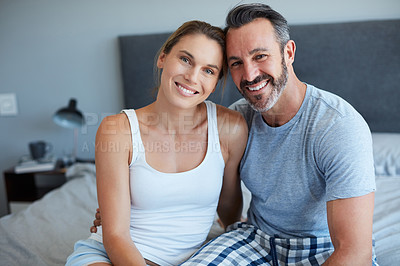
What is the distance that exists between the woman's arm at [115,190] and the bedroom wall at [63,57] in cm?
130

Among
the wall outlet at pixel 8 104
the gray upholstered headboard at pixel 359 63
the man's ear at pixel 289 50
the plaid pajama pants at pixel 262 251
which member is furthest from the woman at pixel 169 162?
the wall outlet at pixel 8 104

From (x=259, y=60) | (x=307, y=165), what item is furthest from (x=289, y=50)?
(x=307, y=165)

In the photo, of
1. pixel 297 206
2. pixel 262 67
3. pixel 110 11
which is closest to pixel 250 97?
pixel 262 67

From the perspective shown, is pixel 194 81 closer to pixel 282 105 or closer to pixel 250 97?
pixel 250 97

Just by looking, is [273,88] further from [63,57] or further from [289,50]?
[63,57]

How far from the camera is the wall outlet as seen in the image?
2506 millimetres

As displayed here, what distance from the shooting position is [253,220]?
118 cm

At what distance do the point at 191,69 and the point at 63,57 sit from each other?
68.6 inches

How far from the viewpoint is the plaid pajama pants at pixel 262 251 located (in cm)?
95

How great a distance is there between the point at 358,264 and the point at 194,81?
0.67 m

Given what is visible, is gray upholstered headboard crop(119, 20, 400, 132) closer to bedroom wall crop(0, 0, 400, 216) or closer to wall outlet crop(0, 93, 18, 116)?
bedroom wall crop(0, 0, 400, 216)

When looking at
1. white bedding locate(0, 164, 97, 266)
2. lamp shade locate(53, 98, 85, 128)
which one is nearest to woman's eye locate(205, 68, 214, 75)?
white bedding locate(0, 164, 97, 266)

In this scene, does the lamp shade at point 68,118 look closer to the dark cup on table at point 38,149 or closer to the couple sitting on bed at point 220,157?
the dark cup on table at point 38,149

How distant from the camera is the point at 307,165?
0.99 meters
